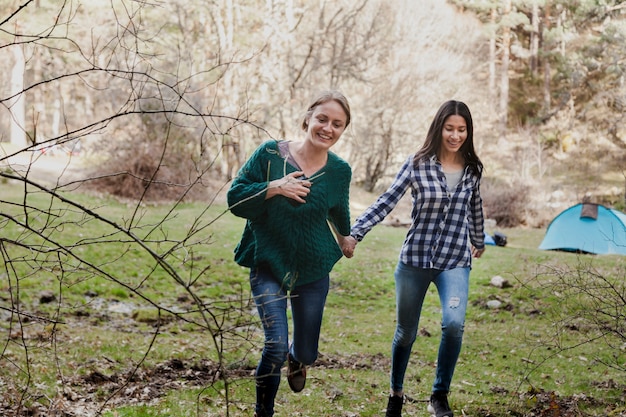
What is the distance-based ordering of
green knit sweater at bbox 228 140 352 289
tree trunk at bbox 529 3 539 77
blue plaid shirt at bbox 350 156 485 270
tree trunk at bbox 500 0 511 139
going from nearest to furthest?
green knit sweater at bbox 228 140 352 289 < blue plaid shirt at bbox 350 156 485 270 < tree trunk at bbox 529 3 539 77 < tree trunk at bbox 500 0 511 139

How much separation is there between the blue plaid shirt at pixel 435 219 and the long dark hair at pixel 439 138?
0.17ft

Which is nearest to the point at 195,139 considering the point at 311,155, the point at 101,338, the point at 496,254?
the point at 496,254

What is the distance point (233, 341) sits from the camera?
17.4ft

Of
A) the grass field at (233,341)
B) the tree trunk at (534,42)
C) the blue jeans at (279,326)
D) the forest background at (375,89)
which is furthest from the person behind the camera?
the tree trunk at (534,42)

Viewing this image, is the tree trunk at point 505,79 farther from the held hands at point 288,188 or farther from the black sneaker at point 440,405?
the held hands at point 288,188

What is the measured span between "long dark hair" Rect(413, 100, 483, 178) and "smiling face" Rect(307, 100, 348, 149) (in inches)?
27.1

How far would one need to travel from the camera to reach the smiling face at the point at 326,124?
4.14 m

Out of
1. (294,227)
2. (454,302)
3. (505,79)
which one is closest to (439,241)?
(454,302)

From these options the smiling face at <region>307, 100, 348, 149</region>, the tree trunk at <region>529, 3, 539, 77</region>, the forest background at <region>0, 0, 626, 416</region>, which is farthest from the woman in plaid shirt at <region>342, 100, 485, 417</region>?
the tree trunk at <region>529, 3, 539, 77</region>

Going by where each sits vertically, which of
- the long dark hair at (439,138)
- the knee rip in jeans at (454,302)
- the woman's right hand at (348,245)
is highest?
the long dark hair at (439,138)

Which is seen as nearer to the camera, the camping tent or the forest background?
the camping tent

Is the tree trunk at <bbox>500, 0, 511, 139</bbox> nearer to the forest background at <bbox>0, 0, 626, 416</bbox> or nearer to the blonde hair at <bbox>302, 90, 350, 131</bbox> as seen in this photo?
the forest background at <bbox>0, 0, 626, 416</bbox>

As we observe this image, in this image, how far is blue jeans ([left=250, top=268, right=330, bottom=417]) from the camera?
12.4ft

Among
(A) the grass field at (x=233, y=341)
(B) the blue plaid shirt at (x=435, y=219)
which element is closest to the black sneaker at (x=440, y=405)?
(A) the grass field at (x=233, y=341)
